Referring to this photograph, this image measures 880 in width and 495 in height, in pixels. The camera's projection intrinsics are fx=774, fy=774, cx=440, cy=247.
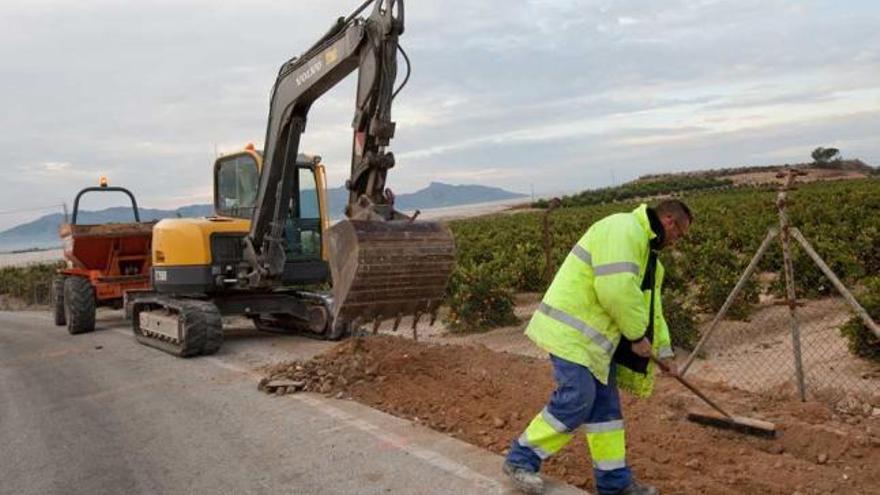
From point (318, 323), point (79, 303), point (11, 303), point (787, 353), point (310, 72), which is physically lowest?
point (11, 303)

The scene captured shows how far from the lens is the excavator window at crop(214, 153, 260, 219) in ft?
36.8

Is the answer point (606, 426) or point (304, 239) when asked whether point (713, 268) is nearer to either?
point (304, 239)

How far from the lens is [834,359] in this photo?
25.7 feet

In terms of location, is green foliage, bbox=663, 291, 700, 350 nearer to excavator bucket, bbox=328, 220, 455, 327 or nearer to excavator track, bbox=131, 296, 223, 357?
excavator bucket, bbox=328, 220, 455, 327

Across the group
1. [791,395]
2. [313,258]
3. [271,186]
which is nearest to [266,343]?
[313,258]

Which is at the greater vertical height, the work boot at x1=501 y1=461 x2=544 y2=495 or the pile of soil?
the work boot at x1=501 y1=461 x2=544 y2=495

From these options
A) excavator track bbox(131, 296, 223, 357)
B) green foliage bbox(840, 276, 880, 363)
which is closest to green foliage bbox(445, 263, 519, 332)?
excavator track bbox(131, 296, 223, 357)

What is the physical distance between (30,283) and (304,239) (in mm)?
22161

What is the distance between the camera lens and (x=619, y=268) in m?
4.13

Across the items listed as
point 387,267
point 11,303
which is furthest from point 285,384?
point 11,303

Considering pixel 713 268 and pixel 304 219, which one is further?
pixel 713 268

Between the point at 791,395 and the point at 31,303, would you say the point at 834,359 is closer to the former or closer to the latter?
the point at 791,395

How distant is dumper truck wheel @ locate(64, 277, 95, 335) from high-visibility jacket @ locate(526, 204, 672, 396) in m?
11.5

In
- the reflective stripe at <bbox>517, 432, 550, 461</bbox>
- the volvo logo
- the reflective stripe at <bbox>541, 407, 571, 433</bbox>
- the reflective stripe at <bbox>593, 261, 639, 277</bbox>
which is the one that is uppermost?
the volvo logo
